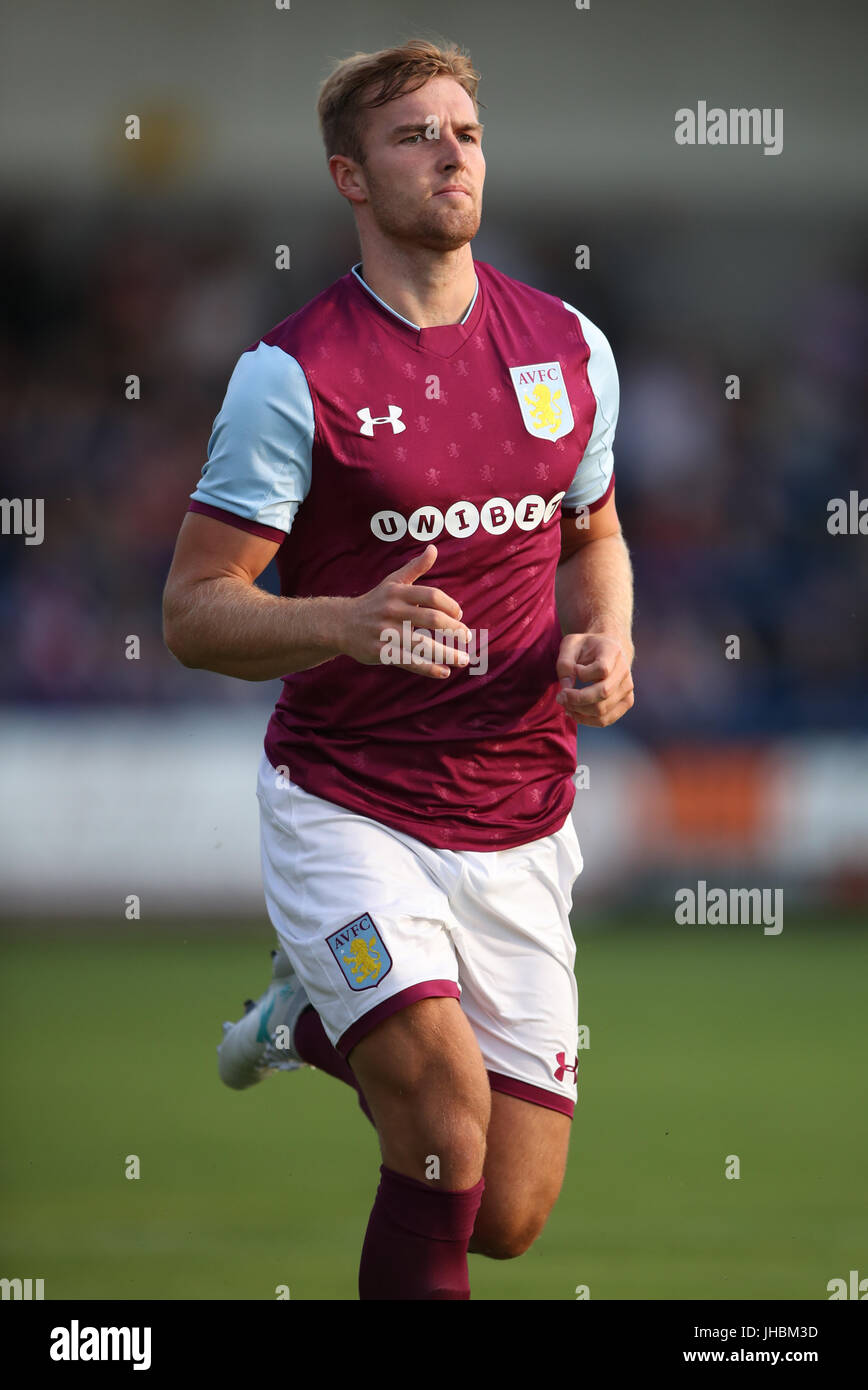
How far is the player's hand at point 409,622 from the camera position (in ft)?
10.4

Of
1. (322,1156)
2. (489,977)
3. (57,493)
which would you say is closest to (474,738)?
(489,977)

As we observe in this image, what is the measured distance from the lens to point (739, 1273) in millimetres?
4680

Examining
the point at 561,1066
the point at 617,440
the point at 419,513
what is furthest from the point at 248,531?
the point at 617,440

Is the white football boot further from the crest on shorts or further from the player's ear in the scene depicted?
the player's ear

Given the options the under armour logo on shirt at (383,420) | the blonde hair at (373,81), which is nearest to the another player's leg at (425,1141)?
the under armour logo on shirt at (383,420)

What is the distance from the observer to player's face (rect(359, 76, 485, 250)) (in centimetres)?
375

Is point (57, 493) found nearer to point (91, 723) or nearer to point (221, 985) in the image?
point (91, 723)

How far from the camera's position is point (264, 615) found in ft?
11.4

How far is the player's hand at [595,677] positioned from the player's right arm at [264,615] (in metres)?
0.32

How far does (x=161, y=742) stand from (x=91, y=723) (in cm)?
44

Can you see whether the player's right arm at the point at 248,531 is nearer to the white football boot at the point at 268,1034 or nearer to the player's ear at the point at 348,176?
the player's ear at the point at 348,176

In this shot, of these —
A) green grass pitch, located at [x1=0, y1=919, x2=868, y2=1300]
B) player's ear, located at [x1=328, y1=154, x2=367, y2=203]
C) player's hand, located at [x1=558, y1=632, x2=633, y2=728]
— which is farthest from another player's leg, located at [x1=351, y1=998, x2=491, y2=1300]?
player's ear, located at [x1=328, y1=154, x2=367, y2=203]

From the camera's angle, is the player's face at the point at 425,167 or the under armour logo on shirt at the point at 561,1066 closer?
the player's face at the point at 425,167

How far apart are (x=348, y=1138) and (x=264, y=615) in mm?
3551
